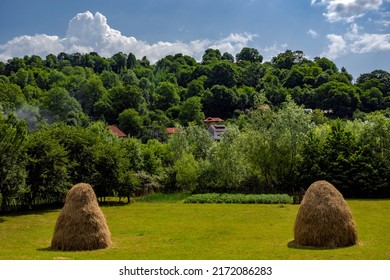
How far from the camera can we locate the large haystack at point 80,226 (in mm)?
19016

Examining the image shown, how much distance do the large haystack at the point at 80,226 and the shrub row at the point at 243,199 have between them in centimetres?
2315

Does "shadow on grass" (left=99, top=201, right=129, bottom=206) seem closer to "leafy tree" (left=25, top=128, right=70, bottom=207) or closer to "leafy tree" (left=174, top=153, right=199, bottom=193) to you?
"leafy tree" (left=25, top=128, right=70, bottom=207)

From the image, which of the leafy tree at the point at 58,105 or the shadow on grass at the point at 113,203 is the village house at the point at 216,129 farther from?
the shadow on grass at the point at 113,203

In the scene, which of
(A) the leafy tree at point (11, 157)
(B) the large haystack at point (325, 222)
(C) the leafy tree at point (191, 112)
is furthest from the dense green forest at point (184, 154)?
(B) the large haystack at point (325, 222)

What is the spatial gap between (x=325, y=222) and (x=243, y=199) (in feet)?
75.6

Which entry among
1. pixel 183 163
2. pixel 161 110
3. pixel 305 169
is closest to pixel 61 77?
pixel 161 110

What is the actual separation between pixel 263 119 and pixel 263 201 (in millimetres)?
13253

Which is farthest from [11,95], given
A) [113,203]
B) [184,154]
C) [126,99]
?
[113,203]

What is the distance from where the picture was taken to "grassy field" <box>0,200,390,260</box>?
57.4 ft

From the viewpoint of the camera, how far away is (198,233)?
2444cm

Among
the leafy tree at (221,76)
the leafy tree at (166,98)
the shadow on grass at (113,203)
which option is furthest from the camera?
the leafy tree at (221,76)

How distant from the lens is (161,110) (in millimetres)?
113688

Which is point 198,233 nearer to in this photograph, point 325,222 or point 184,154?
point 325,222

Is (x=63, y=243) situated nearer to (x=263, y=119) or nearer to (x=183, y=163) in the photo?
(x=183, y=163)
